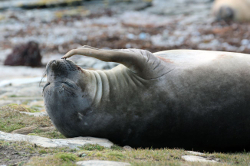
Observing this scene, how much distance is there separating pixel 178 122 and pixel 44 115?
2.56 meters

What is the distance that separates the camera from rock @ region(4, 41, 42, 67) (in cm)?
1522

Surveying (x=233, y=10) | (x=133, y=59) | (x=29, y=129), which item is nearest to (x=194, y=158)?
(x=133, y=59)

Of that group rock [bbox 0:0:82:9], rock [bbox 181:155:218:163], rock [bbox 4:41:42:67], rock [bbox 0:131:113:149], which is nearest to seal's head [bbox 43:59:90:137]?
rock [bbox 0:131:113:149]

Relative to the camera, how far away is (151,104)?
4.93 metres

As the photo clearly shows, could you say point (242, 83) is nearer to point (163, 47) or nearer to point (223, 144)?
point (223, 144)

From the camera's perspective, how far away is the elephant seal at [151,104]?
194 inches

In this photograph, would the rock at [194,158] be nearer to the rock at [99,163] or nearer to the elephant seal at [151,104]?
the elephant seal at [151,104]

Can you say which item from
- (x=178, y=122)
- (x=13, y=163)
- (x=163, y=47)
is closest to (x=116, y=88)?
(x=178, y=122)

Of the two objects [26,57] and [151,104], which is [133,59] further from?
[26,57]

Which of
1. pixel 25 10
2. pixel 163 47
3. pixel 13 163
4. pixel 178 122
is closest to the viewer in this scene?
pixel 13 163

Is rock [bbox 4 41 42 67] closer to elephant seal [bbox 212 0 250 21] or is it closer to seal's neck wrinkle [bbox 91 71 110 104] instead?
seal's neck wrinkle [bbox 91 71 110 104]

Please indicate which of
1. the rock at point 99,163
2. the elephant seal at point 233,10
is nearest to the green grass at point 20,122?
the rock at point 99,163

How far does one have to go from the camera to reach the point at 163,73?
5.10m

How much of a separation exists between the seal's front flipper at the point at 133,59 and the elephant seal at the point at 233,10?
56.7 feet
